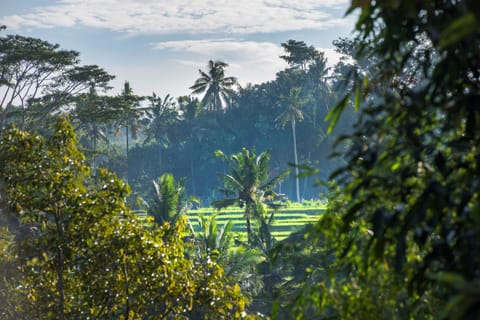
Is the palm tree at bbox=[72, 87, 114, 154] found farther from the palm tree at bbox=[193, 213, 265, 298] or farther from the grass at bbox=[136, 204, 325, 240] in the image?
the grass at bbox=[136, 204, 325, 240]

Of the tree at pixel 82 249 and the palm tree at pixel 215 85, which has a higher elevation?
the palm tree at pixel 215 85

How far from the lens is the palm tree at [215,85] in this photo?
6372 centimetres

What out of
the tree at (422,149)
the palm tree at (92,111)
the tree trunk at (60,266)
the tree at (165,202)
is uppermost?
the palm tree at (92,111)

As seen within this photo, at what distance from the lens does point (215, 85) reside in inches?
2554

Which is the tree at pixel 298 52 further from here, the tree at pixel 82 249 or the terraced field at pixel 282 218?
the tree at pixel 82 249

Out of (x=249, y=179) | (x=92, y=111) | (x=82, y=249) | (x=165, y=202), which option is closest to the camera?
(x=82, y=249)

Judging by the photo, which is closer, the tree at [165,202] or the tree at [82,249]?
the tree at [82,249]

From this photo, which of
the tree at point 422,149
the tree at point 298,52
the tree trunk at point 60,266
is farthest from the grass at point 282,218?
the tree at point 422,149

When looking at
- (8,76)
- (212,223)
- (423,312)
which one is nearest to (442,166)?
(423,312)

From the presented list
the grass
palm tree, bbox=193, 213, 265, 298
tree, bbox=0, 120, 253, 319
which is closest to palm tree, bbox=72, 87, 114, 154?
palm tree, bbox=193, 213, 265, 298

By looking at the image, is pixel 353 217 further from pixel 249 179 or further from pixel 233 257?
pixel 249 179

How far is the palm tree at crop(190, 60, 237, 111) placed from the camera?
63719 mm

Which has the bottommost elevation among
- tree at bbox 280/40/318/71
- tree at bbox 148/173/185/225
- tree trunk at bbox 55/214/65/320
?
tree at bbox 148/173/185/225

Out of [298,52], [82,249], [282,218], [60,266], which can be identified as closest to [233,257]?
[82,249]
